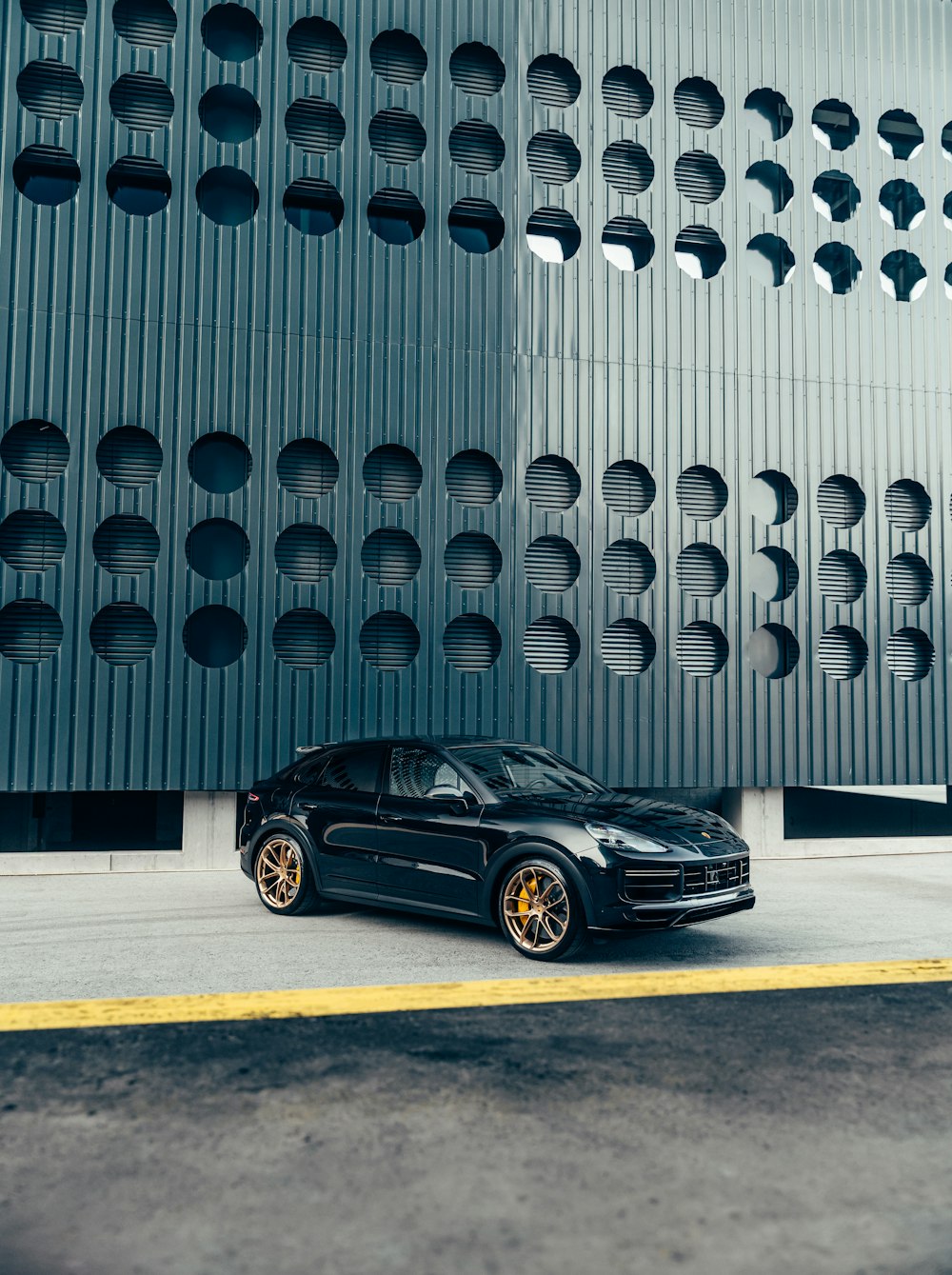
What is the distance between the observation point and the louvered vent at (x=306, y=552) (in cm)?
1330

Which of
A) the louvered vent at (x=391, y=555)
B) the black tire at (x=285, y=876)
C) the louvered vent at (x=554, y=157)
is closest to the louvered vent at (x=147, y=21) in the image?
the louvered vent at (x=554, y=157)

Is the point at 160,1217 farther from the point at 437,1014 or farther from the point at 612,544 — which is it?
the point at 612,544

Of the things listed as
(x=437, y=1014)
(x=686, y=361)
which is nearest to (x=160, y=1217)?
(x=437, y=1014)

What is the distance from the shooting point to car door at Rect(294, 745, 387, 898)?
794cm

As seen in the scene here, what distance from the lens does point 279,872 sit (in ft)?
28.5

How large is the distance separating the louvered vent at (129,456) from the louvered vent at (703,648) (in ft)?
23.6

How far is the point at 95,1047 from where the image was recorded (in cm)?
505

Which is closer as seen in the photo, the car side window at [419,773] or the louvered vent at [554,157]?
the car side window at [419,773]

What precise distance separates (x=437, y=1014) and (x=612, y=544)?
944 centimetres

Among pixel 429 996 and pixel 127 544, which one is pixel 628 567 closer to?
pixel 127 544

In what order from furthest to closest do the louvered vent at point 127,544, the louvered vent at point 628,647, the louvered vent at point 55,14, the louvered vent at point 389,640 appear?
the louvered vent at point 628,647, the louvered vent at point 389,640, the louvered vent at point 55,14, the louvered vent at point 127,544

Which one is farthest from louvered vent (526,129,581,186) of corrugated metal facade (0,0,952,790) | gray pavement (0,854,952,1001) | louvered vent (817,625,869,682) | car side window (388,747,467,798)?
gray pavement (0,854,952,1001)

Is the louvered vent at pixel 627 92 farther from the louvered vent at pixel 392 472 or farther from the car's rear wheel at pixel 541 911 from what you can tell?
the car's rear wheel at pixel 541 911

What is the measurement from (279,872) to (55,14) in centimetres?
1151
